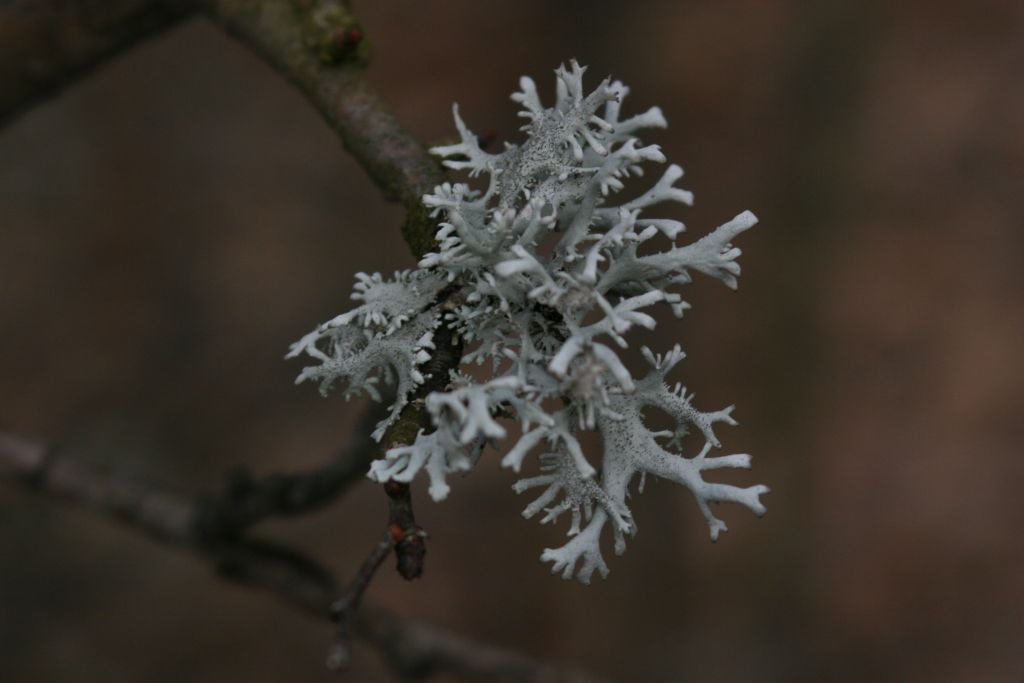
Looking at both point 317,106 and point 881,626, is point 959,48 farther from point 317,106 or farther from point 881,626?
point 317,106

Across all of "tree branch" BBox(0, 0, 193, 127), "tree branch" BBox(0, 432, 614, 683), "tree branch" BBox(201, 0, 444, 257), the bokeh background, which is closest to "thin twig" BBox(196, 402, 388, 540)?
"tree branch" BBox(0, 432, 614, 683)

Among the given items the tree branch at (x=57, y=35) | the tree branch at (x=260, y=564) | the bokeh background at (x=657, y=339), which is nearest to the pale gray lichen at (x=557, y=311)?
the tree branch at (x=57, y=35)

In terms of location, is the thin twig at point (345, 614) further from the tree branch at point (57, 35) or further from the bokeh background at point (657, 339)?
the bokeh background at point (657, 339)

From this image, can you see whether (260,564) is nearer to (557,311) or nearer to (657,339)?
(557,311)

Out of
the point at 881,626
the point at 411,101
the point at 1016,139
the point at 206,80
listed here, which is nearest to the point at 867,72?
the point at 1016,139

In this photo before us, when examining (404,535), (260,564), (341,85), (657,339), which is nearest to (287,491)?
(260,564)
